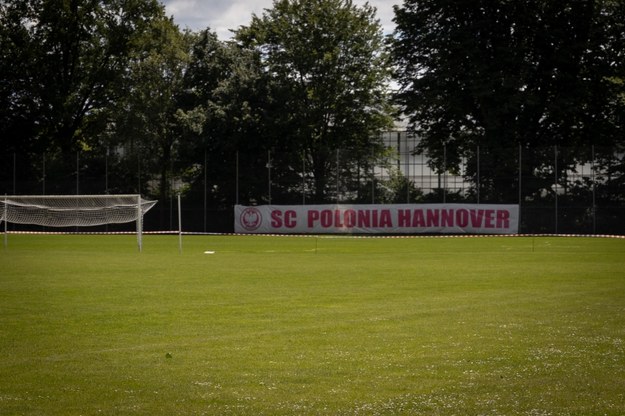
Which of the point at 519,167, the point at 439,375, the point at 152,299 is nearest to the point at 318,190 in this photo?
the point at 519,167

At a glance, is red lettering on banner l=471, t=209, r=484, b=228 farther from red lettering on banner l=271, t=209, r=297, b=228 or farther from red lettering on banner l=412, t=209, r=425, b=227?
red lettering on banner l=271, t=209, r=297, b=228

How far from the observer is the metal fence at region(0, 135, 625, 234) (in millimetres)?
49688

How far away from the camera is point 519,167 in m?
50.7

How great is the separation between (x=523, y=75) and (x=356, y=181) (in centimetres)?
1178

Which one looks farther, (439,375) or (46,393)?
(439,375)

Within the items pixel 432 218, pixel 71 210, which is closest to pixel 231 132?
pixel 432 218

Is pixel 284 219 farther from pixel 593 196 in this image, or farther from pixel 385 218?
pixel 593 196

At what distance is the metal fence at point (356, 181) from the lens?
49688 millimetres

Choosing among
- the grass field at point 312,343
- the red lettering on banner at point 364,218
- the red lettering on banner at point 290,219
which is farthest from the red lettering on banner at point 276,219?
the grass field at point 312,343

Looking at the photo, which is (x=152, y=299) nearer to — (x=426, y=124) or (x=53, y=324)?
(x=53, y=324)

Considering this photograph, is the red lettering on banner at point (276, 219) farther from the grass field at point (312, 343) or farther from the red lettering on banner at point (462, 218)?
the grass field at point (312, 343)

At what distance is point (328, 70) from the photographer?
63.3 metres

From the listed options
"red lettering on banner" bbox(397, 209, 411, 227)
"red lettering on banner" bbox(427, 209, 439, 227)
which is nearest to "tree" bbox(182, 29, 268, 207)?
"red lettering on banner" bbox(397, 209, 411, 227)

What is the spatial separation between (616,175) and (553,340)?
40892 mm
